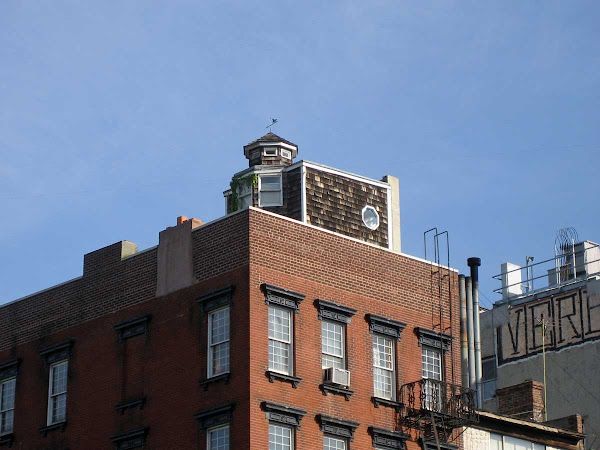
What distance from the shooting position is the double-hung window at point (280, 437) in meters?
43.8

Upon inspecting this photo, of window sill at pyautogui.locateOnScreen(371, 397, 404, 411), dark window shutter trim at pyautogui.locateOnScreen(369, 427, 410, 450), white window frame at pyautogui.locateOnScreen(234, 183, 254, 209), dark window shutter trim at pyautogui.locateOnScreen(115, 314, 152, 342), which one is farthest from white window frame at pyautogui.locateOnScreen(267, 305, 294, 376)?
white window frame at pyautogui.locateOnScreen(234, 183, 254, 209)

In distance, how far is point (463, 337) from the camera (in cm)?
5725

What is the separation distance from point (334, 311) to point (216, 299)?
411 cm

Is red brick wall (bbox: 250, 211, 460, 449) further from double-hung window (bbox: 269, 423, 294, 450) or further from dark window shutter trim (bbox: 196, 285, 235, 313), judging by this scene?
dark window shutter trim (bbox: 196, 285, 235, 313)

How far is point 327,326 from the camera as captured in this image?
47031mm

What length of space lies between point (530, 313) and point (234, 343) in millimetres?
25979

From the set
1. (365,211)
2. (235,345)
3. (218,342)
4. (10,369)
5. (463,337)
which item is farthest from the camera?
(463,337)

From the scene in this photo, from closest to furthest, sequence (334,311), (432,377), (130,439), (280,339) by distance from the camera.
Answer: (280,339), (130,439), (334,311), (432,377)

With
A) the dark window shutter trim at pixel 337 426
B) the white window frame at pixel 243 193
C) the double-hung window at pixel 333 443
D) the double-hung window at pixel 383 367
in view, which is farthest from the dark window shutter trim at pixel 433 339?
the white window frame at pixel 243 193

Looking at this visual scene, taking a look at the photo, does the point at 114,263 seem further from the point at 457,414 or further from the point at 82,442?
the point at 457,414

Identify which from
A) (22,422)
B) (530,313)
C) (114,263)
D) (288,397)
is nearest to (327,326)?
(288,397)

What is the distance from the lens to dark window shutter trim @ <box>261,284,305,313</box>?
148 ft

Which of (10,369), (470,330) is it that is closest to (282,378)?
(10,369)

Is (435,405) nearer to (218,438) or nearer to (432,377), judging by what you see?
(432,377)
